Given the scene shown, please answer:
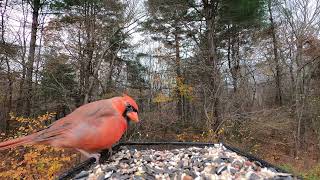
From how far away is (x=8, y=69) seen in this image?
44.0ft

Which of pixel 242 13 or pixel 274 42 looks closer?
pixel 242 13

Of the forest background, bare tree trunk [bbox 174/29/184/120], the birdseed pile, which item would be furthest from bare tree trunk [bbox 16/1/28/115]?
the birdseed pile

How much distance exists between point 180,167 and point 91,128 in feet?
2.48

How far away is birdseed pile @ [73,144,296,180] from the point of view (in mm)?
2406

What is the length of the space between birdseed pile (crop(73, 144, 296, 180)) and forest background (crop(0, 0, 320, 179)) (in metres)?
5.40

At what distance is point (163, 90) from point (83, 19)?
6258 mm

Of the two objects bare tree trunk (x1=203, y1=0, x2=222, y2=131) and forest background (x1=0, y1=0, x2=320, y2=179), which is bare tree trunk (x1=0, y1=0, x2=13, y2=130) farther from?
bare tree trunk (x1=203, y1=0, x2=222, y2=131)

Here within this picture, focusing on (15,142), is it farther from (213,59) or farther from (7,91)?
(7,91)

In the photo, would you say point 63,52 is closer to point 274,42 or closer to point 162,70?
point 162,70

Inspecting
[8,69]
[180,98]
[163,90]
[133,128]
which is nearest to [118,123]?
[133,128]

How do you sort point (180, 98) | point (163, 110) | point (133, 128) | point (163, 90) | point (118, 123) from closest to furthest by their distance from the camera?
point (118, 123) < point (133, 128) < point (163, 110) < point (163, 90) < point (180, 98)

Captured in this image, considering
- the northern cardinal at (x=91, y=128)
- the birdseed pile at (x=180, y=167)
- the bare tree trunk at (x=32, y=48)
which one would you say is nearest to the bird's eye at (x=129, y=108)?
the northern cardinal at (x=91, y=128)

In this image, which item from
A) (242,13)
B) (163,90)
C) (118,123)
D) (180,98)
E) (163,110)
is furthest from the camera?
(180,98)

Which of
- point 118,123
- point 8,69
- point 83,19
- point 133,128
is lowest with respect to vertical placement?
point 133,128
